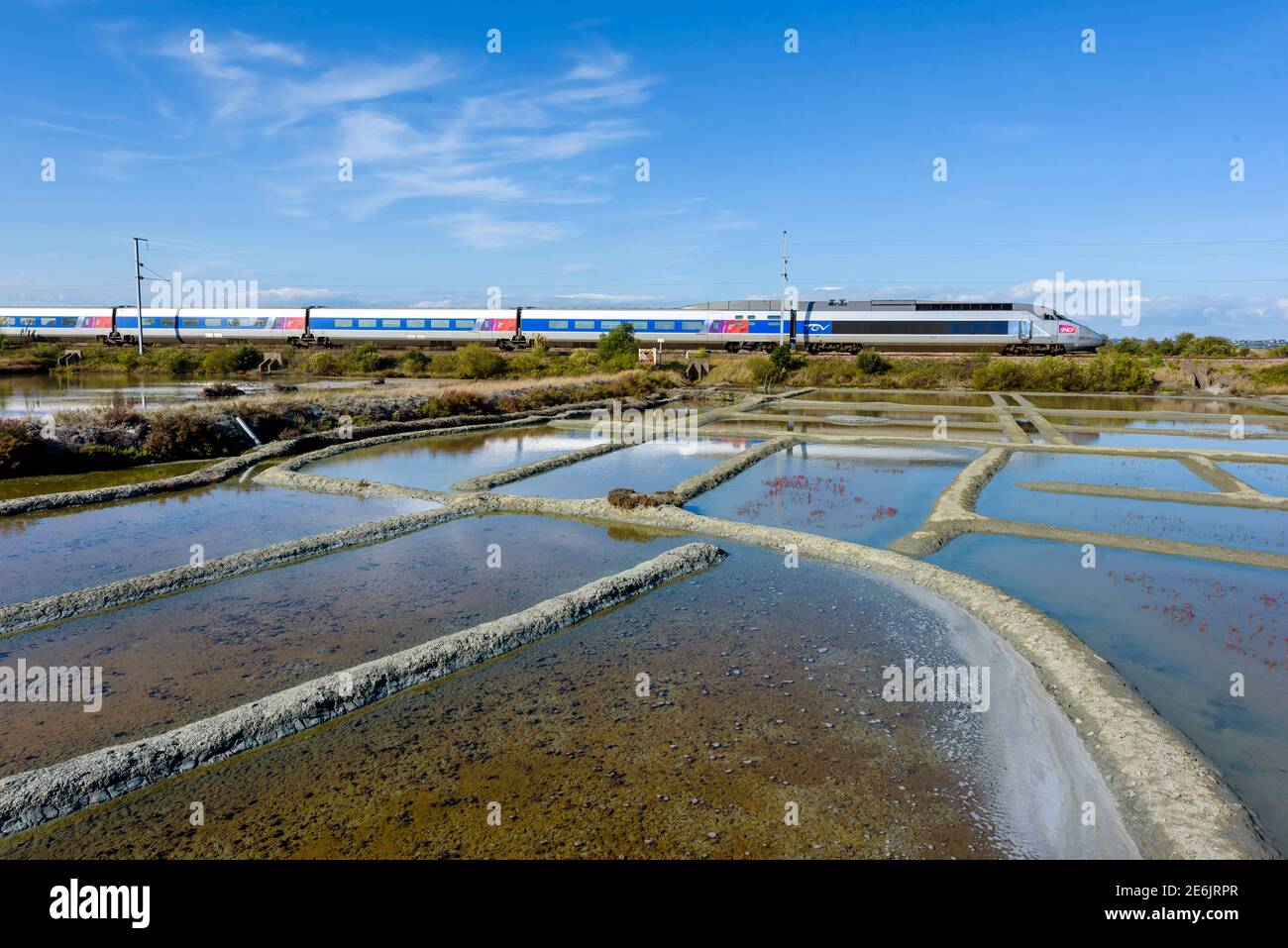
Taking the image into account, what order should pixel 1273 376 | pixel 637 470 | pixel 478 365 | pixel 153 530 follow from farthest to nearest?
pixel 1273 376 < pixel 478 365 < pixel 637 470 < pixel 153 530

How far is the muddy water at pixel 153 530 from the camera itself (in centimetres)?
938

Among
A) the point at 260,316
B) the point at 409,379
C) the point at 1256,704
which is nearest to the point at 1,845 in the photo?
the point at 1256,704

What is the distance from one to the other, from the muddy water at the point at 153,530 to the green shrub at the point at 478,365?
2670cm

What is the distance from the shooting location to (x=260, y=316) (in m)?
52.7

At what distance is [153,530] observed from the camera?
37.8 ft

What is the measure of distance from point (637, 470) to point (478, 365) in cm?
2603

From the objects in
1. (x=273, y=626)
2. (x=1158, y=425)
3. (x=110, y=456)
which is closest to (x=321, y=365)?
(x=110, y=456)

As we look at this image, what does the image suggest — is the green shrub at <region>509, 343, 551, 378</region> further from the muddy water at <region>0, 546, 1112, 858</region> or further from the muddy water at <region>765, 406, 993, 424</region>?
the muddy water at <region>0, 546, 1112, 858</region>

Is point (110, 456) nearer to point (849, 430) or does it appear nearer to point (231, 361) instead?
point (849, 430)

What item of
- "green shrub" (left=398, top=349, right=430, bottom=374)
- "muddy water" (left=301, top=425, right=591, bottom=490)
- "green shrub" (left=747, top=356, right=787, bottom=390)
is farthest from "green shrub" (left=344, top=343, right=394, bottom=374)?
"muddy water" (left=301, top=425, right=591, bottom=490)

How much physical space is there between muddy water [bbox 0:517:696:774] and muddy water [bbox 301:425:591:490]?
521 cm

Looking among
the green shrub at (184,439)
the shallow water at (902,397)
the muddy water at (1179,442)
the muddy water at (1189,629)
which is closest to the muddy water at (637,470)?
the muddy water at (1189,629)

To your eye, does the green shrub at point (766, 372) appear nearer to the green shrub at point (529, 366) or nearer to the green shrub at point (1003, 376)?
the green shrub at point (1003, 376)
